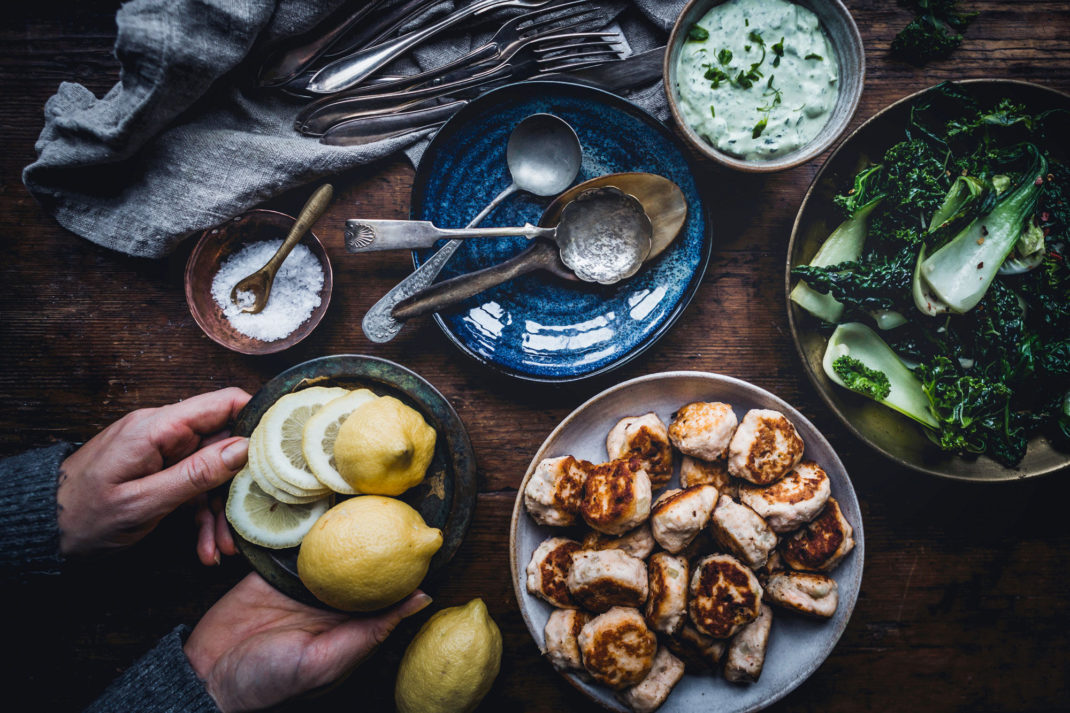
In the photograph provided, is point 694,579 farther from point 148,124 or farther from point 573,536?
point 148,124

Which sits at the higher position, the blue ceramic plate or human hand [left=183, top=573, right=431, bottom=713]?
the blue ceramic plate

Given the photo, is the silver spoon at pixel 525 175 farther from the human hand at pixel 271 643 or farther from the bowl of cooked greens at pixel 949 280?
the human hand at pixel 271 643

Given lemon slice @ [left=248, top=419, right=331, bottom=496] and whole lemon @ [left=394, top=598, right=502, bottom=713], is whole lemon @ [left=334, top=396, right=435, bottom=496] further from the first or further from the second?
whole lemon @ [left=394, top=598, right=502, bottom=713]

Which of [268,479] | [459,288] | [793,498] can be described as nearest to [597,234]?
[459,288]

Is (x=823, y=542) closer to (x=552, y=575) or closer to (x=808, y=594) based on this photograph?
(x=808, y=594)

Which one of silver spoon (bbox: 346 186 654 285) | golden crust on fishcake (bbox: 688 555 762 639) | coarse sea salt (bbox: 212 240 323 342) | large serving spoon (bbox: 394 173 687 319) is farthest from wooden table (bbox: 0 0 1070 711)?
golden crust on fishcake (bbox: 688 555 762 639)

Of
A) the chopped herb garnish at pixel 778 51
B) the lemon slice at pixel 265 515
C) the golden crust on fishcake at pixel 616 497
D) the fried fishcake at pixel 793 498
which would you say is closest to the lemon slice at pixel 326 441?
the lemon slice at pixel 265 515
